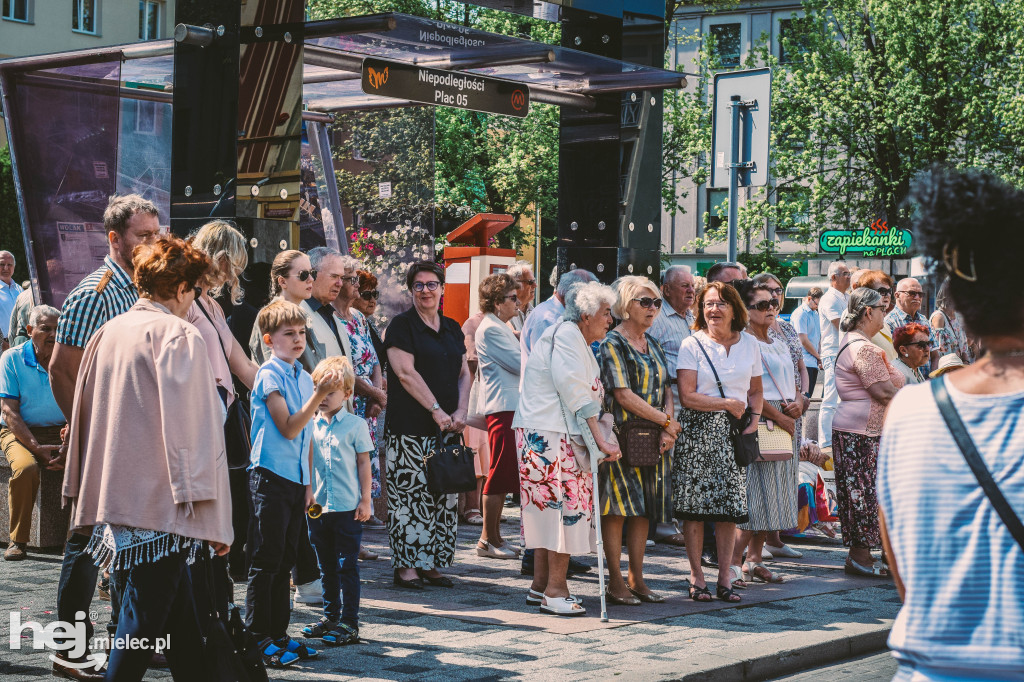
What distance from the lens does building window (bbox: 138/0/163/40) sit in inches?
1889

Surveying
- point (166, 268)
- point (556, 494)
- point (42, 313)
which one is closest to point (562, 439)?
point (556, 494)

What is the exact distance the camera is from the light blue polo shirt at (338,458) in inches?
265

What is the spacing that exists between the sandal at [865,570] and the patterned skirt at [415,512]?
10.1 ft

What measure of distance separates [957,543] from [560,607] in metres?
5.18

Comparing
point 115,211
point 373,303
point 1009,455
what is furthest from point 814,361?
point 1009,455

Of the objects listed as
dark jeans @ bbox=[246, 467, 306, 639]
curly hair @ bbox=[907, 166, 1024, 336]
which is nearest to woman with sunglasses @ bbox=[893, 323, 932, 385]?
dark jeans @ bbox=[246, 467, 306, 639]

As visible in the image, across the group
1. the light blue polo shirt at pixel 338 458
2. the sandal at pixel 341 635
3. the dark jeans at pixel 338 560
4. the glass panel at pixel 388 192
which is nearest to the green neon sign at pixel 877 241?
the glass panel at pixel 388 192

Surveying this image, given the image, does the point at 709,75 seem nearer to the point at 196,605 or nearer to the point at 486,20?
the point at 486,20

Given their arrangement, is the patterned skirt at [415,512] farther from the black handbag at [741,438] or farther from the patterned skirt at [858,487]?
the patterned skirt at [858,487]

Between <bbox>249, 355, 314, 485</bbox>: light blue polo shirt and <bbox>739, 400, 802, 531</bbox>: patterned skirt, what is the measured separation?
379 centimetres

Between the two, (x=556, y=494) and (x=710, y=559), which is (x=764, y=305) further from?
(x=556, y=494)

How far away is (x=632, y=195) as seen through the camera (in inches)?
419

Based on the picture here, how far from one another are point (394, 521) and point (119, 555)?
3845 millimetres

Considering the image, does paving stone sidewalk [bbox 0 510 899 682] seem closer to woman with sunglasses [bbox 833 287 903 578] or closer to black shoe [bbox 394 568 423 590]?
black shoe [bbox 394 568 423 590]
